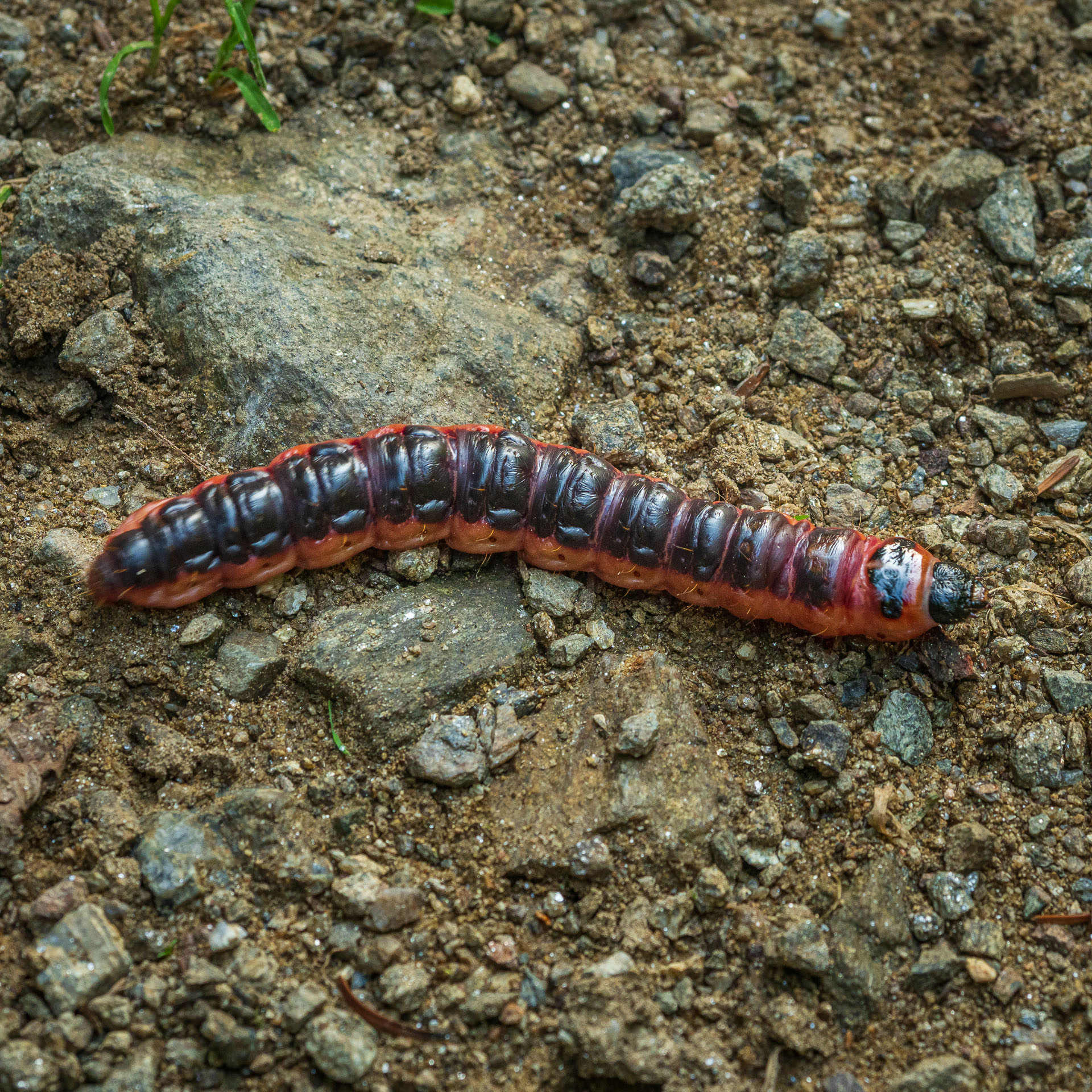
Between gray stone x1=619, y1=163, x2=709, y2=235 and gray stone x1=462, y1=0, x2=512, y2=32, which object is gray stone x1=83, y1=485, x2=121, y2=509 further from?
gray stone x1=462, y1=0, x2=512, y2=32

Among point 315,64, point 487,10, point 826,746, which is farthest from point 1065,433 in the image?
point 315,64

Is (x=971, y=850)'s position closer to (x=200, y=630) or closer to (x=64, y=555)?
(x=200, y=630)

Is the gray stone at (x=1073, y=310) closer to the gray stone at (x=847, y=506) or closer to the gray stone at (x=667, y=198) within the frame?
the gray stone at (x=847, y=506)

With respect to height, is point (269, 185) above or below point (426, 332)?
above

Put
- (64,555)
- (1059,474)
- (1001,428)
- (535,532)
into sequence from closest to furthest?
(64,555) < (535,532) < (1059,474) < (1001,428)

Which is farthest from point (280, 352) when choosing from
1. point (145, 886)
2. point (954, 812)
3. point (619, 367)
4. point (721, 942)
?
point (954, 812)

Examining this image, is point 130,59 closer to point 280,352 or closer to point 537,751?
point 280,352

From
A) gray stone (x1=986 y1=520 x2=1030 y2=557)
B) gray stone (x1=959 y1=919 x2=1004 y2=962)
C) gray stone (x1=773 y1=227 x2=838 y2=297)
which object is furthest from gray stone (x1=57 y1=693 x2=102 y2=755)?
gray stone (x1=986 y1=520 x2=1030 y2=557)
